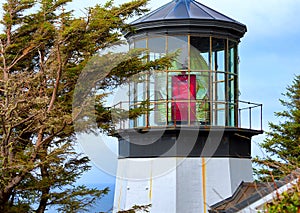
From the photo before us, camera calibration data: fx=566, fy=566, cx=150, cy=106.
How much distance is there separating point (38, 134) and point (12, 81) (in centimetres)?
86

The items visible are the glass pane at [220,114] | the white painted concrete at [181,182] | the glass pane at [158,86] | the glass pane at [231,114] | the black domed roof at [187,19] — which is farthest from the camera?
the glass pane at [231,114]

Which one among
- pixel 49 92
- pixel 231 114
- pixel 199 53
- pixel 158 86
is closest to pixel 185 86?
pixel 158 86

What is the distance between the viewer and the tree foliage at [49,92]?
674 cm

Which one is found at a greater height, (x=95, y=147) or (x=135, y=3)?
(x=135, y=3)

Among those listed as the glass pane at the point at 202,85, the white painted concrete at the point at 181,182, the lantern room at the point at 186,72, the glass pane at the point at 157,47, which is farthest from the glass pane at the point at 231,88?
the glass pane at the point at 157,47

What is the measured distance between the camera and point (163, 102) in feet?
31.1

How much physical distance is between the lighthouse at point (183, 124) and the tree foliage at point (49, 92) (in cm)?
137

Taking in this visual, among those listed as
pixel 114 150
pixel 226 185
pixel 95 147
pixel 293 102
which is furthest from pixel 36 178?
pixel 293 102

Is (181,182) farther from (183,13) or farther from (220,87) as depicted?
(183,13)

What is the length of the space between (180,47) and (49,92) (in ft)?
9.39

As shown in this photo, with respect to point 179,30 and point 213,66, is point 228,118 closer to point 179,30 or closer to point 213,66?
point 213,66

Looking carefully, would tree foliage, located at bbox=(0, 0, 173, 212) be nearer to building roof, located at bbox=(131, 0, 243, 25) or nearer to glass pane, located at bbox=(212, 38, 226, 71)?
building roof, located at bbox=(131, 0, 243, 25)

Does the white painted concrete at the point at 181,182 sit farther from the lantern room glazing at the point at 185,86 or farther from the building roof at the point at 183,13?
the building roof at the point at 183,13

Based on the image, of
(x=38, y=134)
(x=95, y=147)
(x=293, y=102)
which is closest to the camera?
(x=38, y=134)
